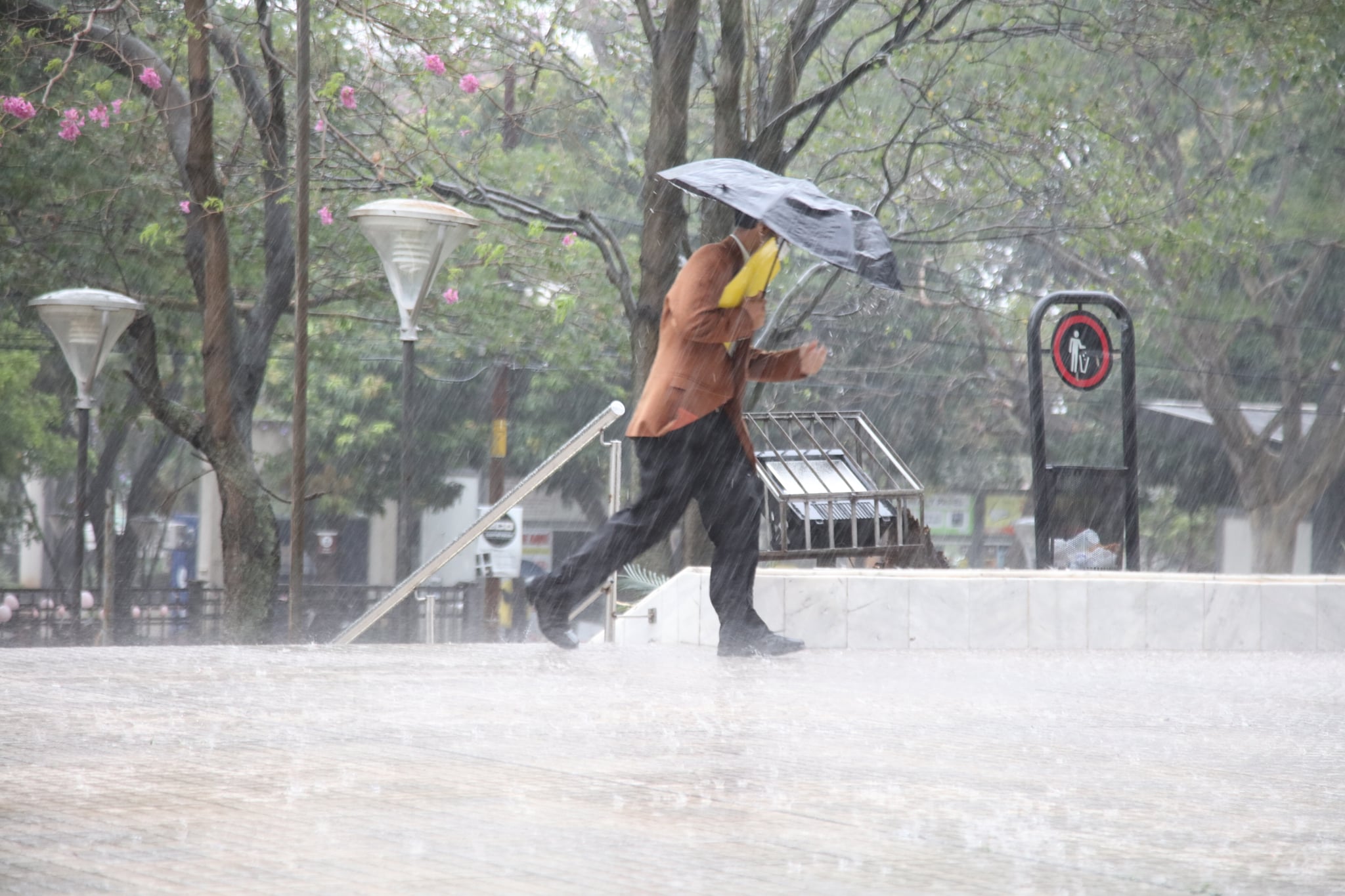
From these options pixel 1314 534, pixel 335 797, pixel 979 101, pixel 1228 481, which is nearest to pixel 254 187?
pixel 979 101

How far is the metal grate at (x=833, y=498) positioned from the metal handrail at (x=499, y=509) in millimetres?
1580

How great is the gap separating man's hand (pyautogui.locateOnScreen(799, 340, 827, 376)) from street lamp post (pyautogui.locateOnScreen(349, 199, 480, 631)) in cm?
376

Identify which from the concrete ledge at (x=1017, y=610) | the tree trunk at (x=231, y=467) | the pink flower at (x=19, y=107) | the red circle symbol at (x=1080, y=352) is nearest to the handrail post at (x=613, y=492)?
the concrete ledge at (x=1017, y=610)

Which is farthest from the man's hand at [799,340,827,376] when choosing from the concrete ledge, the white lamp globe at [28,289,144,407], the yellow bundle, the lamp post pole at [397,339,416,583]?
the white lamp globe at [28,289,144,407]

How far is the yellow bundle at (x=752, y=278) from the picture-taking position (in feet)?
22.2

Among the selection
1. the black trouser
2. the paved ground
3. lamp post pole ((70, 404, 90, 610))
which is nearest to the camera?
the paved ground

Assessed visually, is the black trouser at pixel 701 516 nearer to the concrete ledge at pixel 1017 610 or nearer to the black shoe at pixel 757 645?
the black shoe at pixel 757 645

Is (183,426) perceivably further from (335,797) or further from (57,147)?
(335,797)

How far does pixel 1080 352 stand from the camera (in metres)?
9.95

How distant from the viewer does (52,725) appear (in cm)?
447

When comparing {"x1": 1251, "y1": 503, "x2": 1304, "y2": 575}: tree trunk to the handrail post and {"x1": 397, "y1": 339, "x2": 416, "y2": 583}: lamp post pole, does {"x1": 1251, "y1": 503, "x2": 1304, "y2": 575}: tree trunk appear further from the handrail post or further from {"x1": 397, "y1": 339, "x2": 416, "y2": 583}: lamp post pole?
the handrail post

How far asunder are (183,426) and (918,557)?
23.9 feet

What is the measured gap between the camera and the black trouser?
6.93 metres

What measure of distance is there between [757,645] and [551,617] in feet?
3.10
